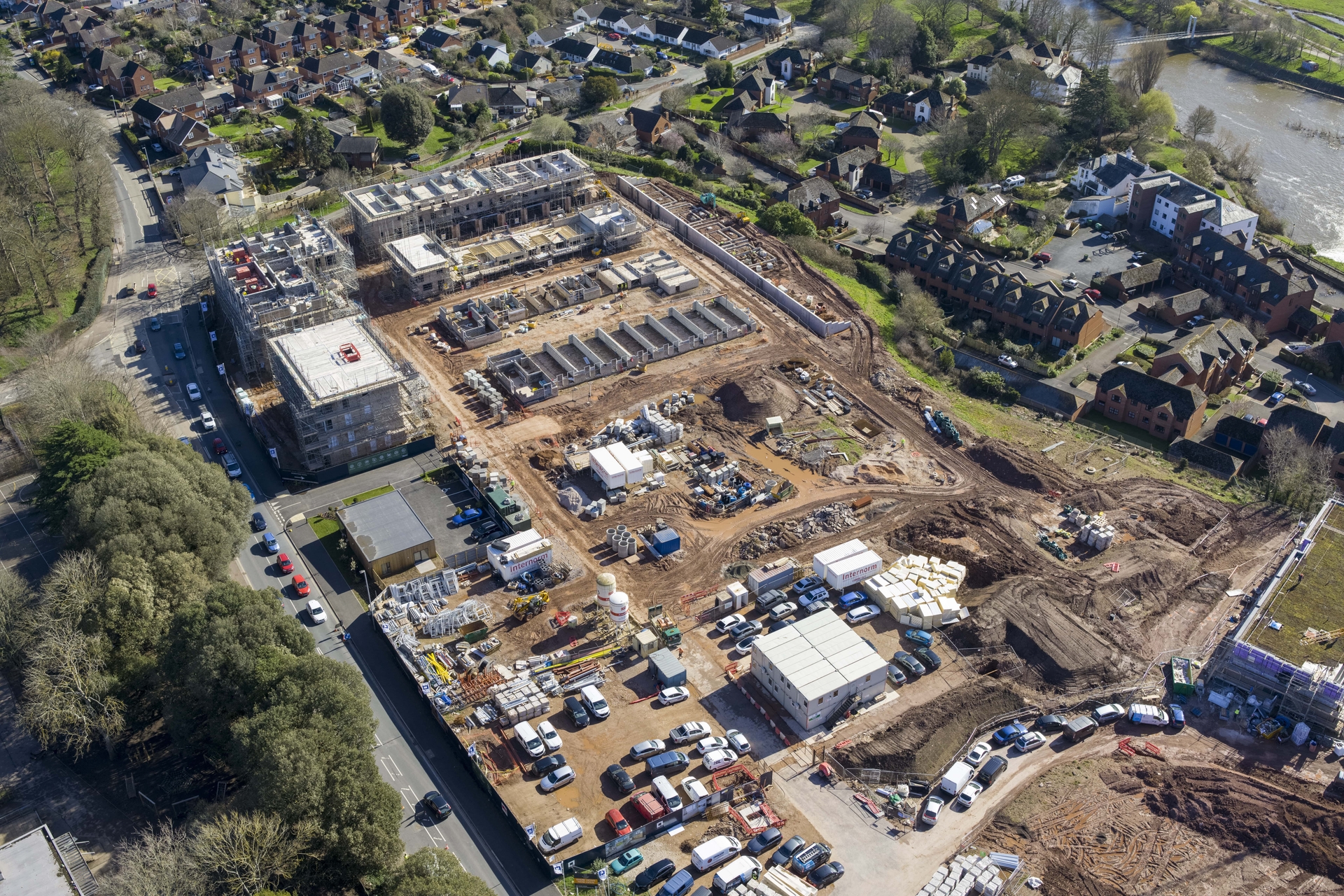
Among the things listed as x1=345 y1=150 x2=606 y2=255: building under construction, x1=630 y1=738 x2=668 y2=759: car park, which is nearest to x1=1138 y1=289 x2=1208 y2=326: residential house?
x1=345 y1=150 x2=606 y2=255: building under construction


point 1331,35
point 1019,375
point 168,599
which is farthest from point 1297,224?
point 168,599

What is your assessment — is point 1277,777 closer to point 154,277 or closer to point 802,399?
point 802,399

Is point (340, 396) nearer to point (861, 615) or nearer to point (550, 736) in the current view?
point (550, 736)

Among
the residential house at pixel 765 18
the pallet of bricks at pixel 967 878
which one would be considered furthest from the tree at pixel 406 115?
the pallet of bricks at pixel 967 878

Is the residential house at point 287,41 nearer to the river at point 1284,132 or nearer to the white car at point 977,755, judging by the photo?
the river at point 1284,132

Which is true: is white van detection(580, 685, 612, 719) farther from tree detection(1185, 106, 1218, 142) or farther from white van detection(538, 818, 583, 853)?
tree detection(1185, 106, 1218, 142)

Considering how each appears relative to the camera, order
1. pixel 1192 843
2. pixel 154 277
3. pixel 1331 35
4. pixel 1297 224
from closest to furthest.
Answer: pixel 1192 843 → pixel 154 277 → pixel 1297 224 → pixel 1331 35

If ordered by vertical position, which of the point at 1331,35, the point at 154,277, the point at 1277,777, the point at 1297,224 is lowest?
the point at 154,277

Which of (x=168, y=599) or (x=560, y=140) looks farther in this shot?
(x=560, y=140)
